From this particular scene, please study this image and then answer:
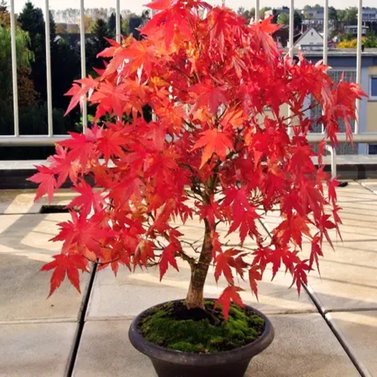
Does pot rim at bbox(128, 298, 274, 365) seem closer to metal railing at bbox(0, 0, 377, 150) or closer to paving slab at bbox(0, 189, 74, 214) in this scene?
paving slab at bbox(0, 189, 74, 214)

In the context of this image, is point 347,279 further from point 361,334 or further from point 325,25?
point 325,25

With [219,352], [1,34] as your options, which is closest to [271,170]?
[219,352]

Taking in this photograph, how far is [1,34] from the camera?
400 inches

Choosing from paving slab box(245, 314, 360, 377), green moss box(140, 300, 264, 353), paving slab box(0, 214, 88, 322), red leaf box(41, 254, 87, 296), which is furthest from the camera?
paving slab box(0, 214, 88, 322)

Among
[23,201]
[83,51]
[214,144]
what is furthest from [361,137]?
[214,144]

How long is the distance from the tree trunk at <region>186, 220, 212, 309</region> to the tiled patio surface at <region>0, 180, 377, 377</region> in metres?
0.21

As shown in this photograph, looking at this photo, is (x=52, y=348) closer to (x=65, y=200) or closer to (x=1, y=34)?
(x=65, y=200)

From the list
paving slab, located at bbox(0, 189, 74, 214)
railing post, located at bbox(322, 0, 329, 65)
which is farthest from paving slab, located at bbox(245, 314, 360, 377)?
railing post, located at bbox(322, 0, 329, 65)

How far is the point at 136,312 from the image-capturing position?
2.12 metres

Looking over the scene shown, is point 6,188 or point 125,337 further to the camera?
point 6,188

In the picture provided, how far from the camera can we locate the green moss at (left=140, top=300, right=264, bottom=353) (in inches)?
61.2

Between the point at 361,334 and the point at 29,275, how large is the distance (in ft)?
3.94

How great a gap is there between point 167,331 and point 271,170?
1.59 ft

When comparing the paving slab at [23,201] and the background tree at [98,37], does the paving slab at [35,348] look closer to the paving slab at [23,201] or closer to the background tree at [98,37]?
the paving slab at [23,201]
